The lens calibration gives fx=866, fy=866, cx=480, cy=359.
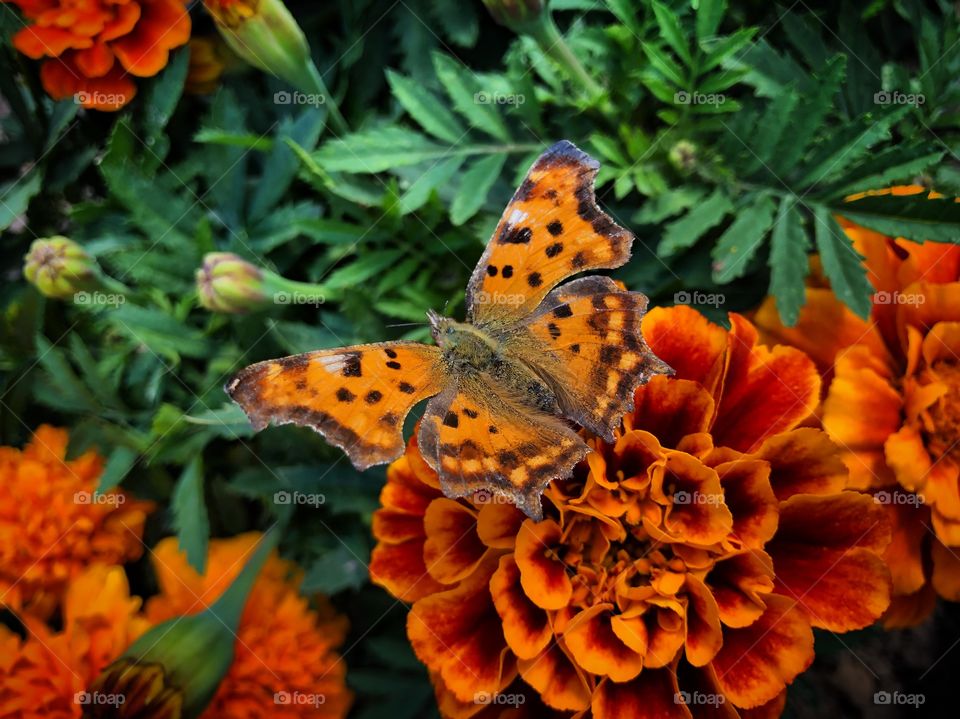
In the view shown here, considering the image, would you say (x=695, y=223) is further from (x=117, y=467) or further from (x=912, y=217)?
(x=117, y=467)

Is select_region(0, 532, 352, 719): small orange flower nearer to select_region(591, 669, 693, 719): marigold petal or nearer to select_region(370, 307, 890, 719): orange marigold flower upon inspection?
select_region(370, 307, 890, 719): orange marigold flower

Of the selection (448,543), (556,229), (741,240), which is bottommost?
(448,543)

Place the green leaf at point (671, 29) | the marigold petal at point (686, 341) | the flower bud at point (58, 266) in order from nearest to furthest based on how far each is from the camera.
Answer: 1. the marigold petal at point (686, 341)
2. the green leaf at point (671, 29)
3. the flower bud at point (58, 266)

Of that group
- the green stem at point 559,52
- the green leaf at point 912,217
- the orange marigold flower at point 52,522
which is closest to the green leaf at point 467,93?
the green stem at point 559,52

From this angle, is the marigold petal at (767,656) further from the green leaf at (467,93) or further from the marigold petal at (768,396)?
the green leaf at (467,93)

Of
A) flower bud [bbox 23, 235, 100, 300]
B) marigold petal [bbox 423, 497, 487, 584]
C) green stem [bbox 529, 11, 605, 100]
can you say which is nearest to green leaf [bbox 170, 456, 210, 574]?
flower bud [bbox 23, 235, 100, 300]

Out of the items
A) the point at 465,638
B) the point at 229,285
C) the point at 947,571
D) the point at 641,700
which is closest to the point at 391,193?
Result: the point at 229,285
